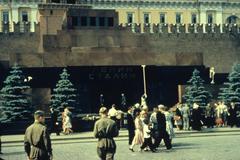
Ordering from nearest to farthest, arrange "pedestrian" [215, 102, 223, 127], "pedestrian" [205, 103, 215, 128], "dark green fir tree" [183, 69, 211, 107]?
"pedestrian" [205, 103, 215, 128] < "pedestrian" [215, 102, 223, 127] < "dark green fir tree" [183, 69, 211, 107]

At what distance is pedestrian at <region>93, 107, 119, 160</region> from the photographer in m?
10.8

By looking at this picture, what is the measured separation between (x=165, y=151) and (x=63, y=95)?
556 inches

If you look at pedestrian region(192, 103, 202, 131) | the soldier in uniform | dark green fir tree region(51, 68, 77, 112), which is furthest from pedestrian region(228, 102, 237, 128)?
the soldier in uniform

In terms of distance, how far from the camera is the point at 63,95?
97.3 feet

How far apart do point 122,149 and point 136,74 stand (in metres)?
16.5

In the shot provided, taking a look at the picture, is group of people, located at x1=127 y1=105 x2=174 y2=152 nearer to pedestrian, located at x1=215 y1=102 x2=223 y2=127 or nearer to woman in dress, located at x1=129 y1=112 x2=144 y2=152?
woman in dress, located at x1=129 y1=112 x2=144 y2=152

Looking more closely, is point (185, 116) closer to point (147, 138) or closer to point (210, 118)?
point (210, 118)

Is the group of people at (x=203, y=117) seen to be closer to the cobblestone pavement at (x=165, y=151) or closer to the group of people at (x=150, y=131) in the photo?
the cobblestone pavement at (x=165, y=151)

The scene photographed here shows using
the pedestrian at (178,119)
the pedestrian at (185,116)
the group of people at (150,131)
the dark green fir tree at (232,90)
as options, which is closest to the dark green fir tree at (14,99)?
the pedestrian at (178,119)

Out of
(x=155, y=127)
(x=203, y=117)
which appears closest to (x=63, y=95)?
(x=203, y=117)

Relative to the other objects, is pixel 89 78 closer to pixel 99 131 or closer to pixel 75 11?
pixel 75 11

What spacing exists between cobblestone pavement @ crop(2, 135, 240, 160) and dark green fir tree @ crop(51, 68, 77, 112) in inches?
365

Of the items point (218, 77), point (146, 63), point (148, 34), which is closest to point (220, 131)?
point (146, 63)

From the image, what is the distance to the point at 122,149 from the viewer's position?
55.9 feet
